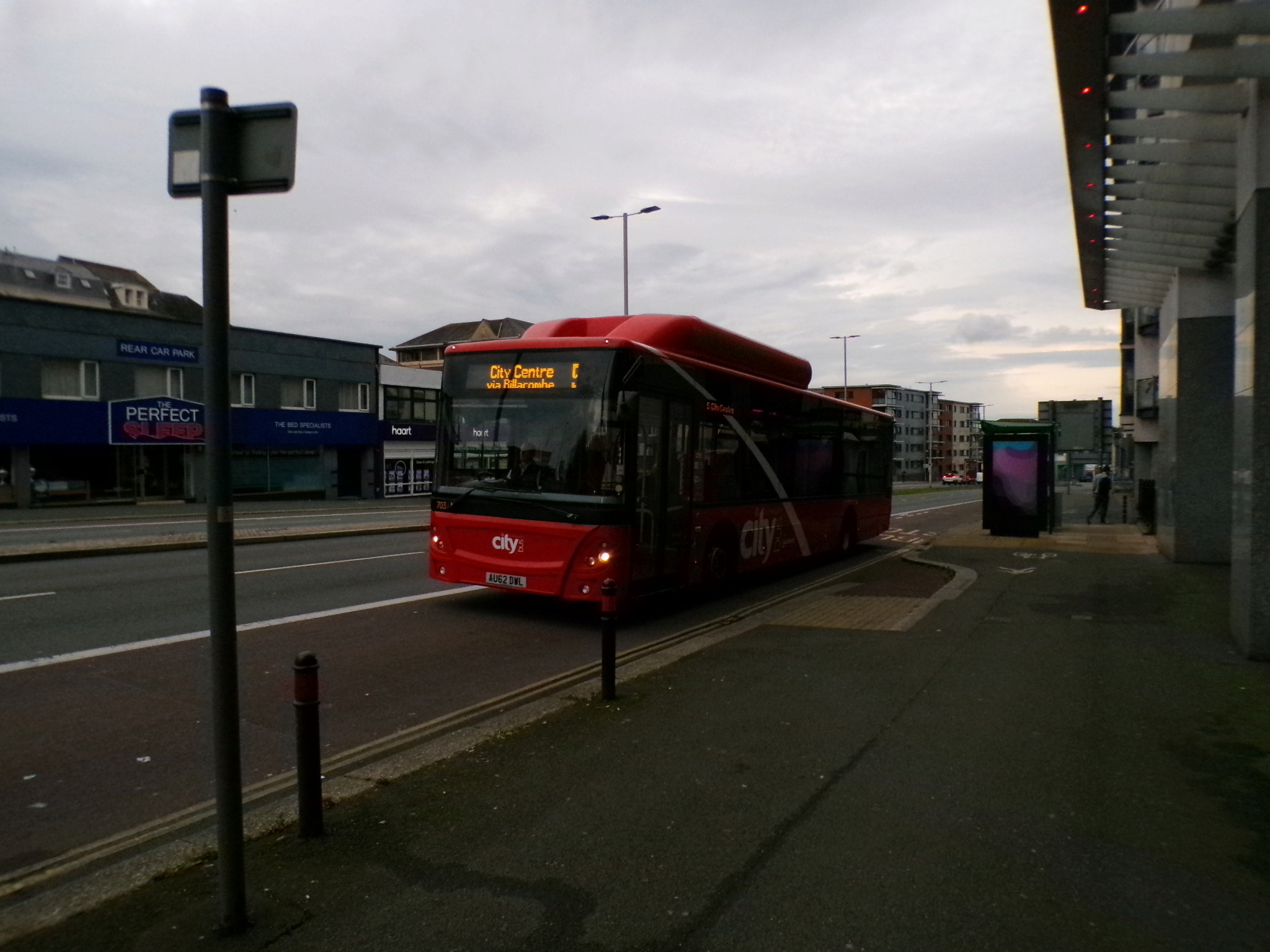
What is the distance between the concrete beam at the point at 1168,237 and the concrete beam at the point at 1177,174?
2546 mm

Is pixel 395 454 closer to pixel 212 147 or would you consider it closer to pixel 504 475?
pixel 504 475

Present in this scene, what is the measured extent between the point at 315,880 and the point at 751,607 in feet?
26.4

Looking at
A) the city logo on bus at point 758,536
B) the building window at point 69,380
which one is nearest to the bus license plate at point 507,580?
the city logo on bus at point 758,536

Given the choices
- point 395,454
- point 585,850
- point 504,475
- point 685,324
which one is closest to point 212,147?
point 585,850

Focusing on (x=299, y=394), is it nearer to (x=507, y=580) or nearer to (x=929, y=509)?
(x=929, y=509)

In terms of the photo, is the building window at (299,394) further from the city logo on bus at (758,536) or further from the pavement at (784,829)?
the pavement at (784,829)

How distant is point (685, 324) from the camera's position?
11148mm

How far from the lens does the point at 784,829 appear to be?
14.4 ft

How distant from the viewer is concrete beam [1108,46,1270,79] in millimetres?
7336

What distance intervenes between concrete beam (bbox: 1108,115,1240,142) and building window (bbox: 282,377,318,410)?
38.0 metres

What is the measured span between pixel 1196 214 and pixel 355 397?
39.3 metres

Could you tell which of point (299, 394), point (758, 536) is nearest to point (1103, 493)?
point (758, 536)

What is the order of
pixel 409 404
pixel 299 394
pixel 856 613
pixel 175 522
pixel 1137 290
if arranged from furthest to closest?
pixel 409 404 → pixel 299 394 → pixel 175 522 → pixel 1137 290 → pixel 856 613

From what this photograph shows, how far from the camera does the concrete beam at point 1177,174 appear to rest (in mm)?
9797
